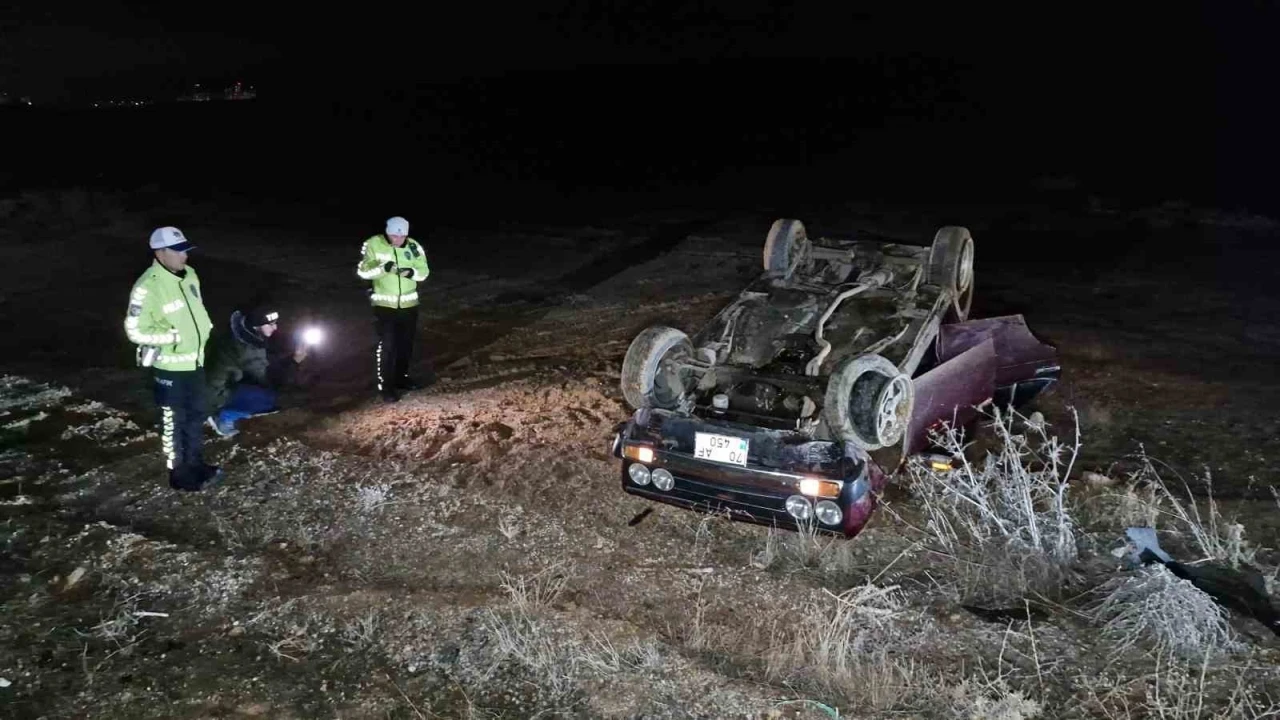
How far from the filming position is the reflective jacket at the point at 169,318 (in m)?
6.00

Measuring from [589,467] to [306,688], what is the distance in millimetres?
2796

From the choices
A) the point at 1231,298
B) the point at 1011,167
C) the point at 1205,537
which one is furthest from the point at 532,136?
the point at 1205,537

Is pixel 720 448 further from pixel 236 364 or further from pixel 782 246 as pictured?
pixel 236 364

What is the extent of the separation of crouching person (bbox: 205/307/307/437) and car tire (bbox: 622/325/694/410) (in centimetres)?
312

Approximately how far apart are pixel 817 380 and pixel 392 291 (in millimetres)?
3977

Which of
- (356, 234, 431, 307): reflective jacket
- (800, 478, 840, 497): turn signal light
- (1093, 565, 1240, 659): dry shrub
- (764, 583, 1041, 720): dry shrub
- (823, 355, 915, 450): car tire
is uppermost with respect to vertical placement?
(356, 234, 431, 307): reflective jacket

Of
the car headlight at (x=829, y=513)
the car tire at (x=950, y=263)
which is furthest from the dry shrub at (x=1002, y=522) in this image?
the car tire at (x=950, y=263)

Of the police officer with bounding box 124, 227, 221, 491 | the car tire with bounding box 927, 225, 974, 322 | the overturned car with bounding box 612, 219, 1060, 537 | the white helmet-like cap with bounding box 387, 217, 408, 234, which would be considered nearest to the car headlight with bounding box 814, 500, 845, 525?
the overturned car with bounding box 612, 219, 1060, 537

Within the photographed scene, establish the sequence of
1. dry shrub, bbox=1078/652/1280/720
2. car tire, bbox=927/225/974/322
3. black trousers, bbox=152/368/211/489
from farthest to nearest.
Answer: car tire, bbox=927/225/974/322 → black trousers, bbox=152/368/211/489 → dry shrub, bbox=1078/652/1280/720

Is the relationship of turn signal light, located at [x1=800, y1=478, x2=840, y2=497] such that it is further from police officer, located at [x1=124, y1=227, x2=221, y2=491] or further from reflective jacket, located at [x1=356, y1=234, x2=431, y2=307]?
reflective jacket, located at [x1=356, y1=234, x2=431, y2=307]

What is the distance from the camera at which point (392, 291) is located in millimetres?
A: 8242

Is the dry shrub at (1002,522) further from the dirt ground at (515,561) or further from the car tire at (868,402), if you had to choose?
the car tire at (868,402)

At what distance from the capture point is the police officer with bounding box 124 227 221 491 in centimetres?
602

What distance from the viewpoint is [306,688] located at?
4355 millimetres
